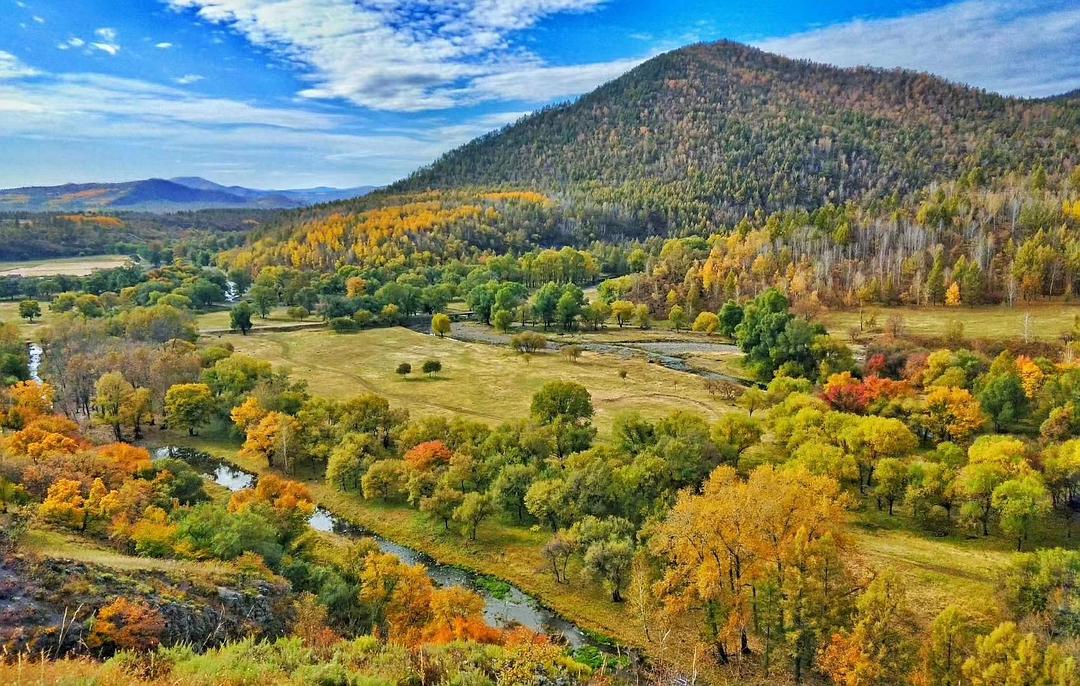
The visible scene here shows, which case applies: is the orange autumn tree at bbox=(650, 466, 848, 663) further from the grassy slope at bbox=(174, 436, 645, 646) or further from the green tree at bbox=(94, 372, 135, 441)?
the green tree at bbox=(94, 372, 135, 441)

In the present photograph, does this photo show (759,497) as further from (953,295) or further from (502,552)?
(953,295)

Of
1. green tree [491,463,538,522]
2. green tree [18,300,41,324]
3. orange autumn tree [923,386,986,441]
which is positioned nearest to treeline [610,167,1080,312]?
orange autumn tree [923,386,986,441]

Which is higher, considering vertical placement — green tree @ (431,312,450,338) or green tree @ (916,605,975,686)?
green tree @ (431,312,450,338)

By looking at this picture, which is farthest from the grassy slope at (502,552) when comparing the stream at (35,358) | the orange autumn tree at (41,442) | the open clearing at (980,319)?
the open clearing at (980,319)

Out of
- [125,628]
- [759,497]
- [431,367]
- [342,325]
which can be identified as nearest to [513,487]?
[759,497]

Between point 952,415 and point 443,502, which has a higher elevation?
point 952,415

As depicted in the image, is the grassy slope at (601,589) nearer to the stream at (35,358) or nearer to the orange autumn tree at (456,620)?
the orange autumn tree at (456,620)

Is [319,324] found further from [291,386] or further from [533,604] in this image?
[533,604]
